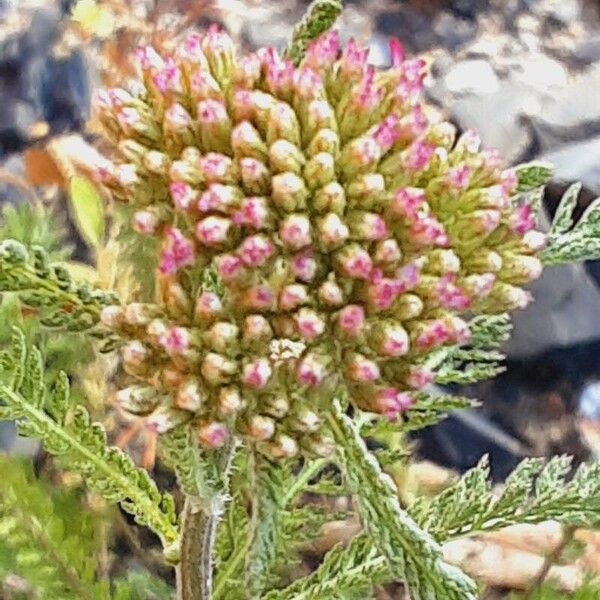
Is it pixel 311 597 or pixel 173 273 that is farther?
pixel 311 597

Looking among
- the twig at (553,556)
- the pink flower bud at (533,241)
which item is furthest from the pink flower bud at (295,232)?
the twig at (553,556)

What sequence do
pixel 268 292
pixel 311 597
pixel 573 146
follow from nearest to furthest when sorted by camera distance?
pixel 268 292, pixel 311 597, pixel 573 146

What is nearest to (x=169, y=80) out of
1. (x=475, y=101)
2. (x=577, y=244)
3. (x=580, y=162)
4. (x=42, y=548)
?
(x=577, y=244)

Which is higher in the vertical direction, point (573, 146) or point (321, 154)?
point (321, 154)

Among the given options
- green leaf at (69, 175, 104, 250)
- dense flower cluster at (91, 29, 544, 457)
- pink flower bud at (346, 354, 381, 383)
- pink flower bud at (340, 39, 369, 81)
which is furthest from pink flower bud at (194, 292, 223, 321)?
green leaf at (69, 175, 104, 250)

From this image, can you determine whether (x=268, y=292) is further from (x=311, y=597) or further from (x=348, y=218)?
(x=311, y=597)

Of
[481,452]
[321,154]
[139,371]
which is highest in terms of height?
[321,154]

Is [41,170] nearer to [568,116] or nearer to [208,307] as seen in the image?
[568,116]

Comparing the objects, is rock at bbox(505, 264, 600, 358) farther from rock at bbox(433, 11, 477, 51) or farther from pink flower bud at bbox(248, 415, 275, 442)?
pink flower bud at bbox(248, 415, 275, 442)

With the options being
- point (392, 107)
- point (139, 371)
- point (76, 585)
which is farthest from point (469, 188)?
point (76, 585)
